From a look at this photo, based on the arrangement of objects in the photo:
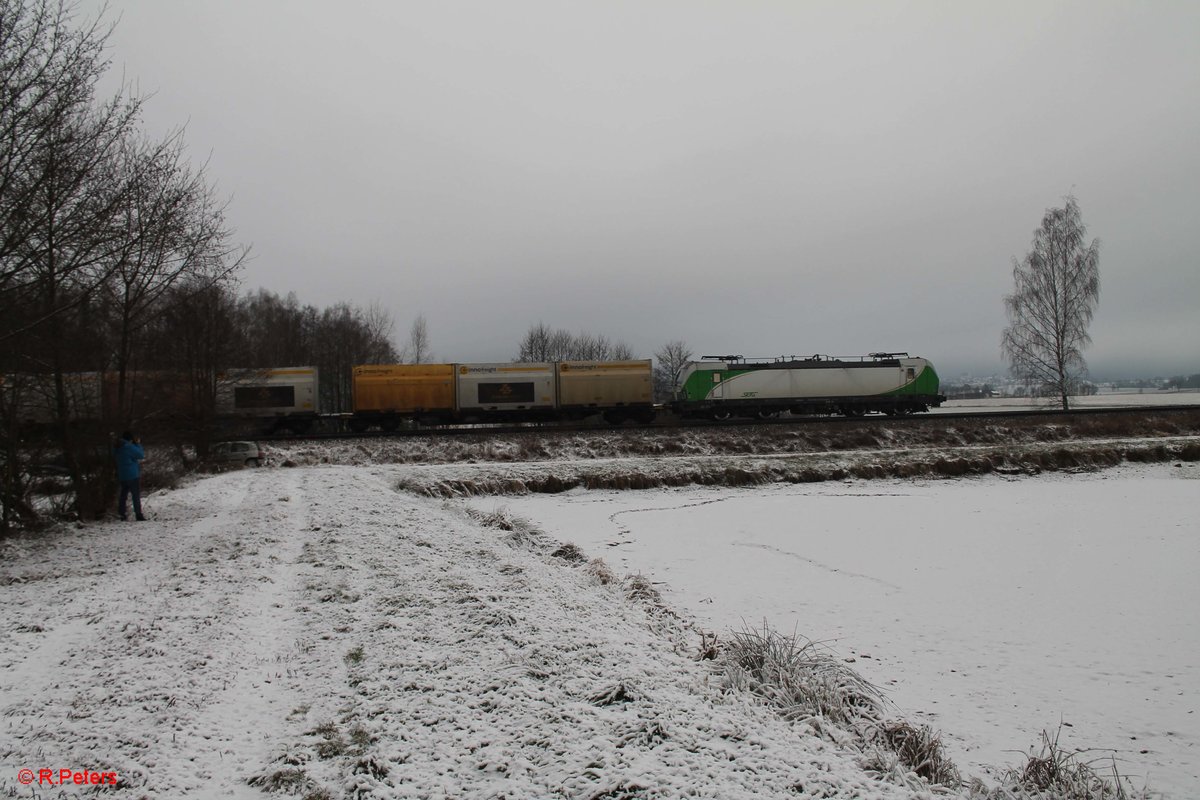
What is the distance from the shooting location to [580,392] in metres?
32.6

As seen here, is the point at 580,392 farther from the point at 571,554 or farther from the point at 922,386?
the point at 571,554

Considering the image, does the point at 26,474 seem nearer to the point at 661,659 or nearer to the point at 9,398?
the point at 9,398

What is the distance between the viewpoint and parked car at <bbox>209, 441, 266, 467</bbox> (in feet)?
75.8

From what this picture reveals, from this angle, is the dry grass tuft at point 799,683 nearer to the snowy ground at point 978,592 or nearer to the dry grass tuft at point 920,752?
the dry grass tuft at point 920,752

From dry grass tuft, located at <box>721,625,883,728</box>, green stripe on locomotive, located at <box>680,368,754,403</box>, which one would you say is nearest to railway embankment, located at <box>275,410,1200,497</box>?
green stripe on locomotive, located at <box>680,368,754,403</box>

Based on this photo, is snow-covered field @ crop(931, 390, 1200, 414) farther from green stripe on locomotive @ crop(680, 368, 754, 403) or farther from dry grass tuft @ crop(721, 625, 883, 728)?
dry grass tuft @ crop(721, 625, 883, 728)

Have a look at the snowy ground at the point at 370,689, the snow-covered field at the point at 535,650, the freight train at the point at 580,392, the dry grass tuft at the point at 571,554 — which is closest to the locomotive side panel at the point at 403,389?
the freight train at the point at 580,392

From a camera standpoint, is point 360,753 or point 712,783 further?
point 360,753

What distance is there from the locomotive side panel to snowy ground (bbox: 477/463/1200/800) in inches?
614

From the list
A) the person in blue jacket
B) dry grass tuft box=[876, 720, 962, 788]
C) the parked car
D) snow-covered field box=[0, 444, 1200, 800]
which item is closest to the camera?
snow-covered field box=[0, 444, 1200, 800]

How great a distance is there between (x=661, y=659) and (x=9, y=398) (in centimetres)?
1180

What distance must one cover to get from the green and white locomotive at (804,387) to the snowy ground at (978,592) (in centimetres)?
1685

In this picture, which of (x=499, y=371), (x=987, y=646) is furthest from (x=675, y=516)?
(x=499, y=371)

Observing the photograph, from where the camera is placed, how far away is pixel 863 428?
28.2 metres
